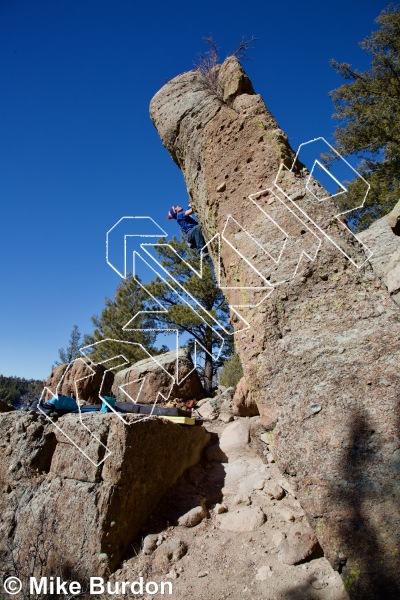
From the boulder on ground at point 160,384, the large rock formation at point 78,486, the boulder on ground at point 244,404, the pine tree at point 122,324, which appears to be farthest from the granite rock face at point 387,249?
the pine tree at point 122,324

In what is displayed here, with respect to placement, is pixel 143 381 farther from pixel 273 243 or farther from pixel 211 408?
pixel 273 243

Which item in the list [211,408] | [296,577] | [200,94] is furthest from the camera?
[211,408]

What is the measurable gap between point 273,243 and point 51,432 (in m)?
2.78

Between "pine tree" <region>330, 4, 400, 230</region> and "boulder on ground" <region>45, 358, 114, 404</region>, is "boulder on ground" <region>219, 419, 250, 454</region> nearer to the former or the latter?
"boulder on ground" <region>45, 358, 114, 404</region>

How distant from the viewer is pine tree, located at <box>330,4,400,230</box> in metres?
9.47

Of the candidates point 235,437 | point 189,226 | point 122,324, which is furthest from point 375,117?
point 122,324

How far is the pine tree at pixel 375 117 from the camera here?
9.47 metres

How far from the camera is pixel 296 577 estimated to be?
6.82ft

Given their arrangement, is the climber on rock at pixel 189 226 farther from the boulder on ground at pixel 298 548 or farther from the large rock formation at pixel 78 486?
the boulder on ground at pixel 298 548

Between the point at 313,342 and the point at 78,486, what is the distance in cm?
229

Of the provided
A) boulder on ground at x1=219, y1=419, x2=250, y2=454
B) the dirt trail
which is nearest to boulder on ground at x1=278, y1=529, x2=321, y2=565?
the dirt trail

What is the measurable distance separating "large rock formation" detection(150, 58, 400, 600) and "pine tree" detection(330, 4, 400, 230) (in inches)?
290

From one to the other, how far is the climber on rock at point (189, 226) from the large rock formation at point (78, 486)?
145 inches

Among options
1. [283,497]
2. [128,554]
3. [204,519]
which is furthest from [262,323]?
[128,554]
